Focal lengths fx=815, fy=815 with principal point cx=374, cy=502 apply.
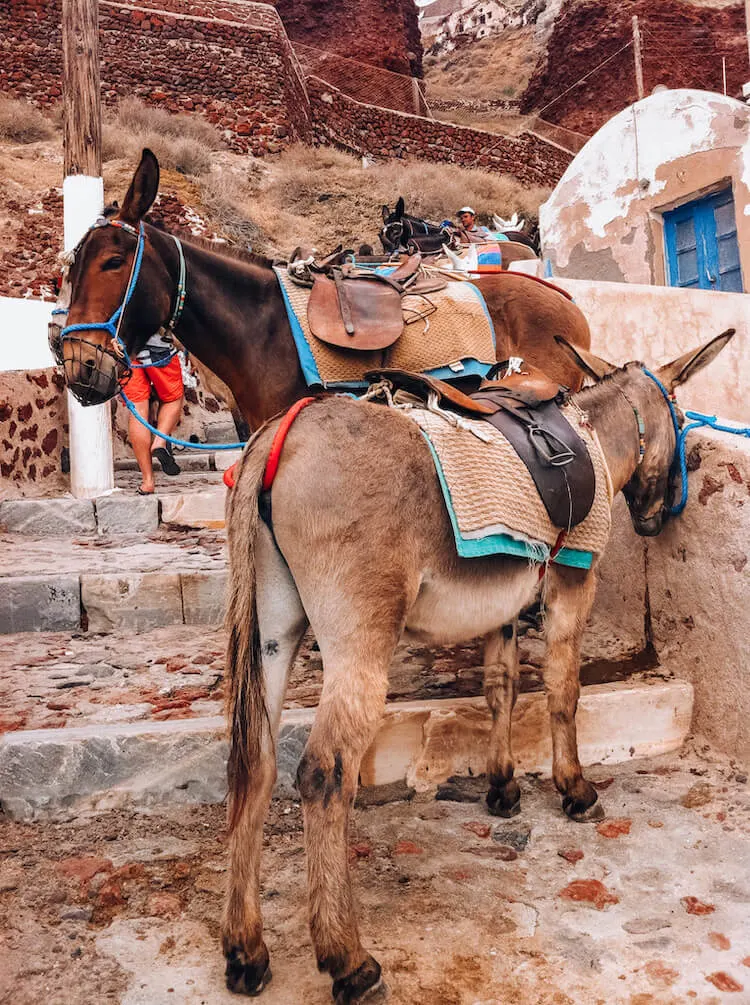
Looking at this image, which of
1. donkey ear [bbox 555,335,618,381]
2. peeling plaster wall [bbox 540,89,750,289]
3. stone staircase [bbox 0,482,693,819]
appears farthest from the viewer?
peeling plaster wall [bbox 540,89,750,289]

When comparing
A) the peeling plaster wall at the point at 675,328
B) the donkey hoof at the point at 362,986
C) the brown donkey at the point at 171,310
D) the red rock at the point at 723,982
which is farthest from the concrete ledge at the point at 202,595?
the red rock at the point at 723,982

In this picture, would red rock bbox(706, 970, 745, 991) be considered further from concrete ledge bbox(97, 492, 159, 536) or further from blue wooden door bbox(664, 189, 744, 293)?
blue wooden door bbox(664, 189, 744, 293)

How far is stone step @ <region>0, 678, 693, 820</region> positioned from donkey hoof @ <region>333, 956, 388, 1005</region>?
1154 millimetres

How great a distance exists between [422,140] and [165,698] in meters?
25.4

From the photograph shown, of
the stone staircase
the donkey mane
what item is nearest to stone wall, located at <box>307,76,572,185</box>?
the stone staircase

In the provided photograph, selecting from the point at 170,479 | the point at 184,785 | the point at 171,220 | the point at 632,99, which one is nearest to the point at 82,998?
the point at 184,785

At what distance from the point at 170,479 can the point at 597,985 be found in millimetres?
6626

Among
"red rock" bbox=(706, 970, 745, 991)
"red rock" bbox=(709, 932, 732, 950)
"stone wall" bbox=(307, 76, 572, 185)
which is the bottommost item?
"red rock" bbox=(706, 970, 745, 991)

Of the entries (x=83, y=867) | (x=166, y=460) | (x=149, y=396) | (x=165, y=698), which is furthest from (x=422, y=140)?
(x=83, y=867)

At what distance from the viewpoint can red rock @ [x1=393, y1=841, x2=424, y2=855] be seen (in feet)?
9.75

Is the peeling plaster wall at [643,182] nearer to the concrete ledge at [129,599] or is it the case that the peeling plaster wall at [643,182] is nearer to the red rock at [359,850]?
the concrete ledge at [129,599]

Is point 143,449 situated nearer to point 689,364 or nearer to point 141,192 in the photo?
point 141,192

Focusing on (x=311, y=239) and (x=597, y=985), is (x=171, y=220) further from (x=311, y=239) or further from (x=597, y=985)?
(x=597, y=985)

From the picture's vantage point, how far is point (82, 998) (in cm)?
220
